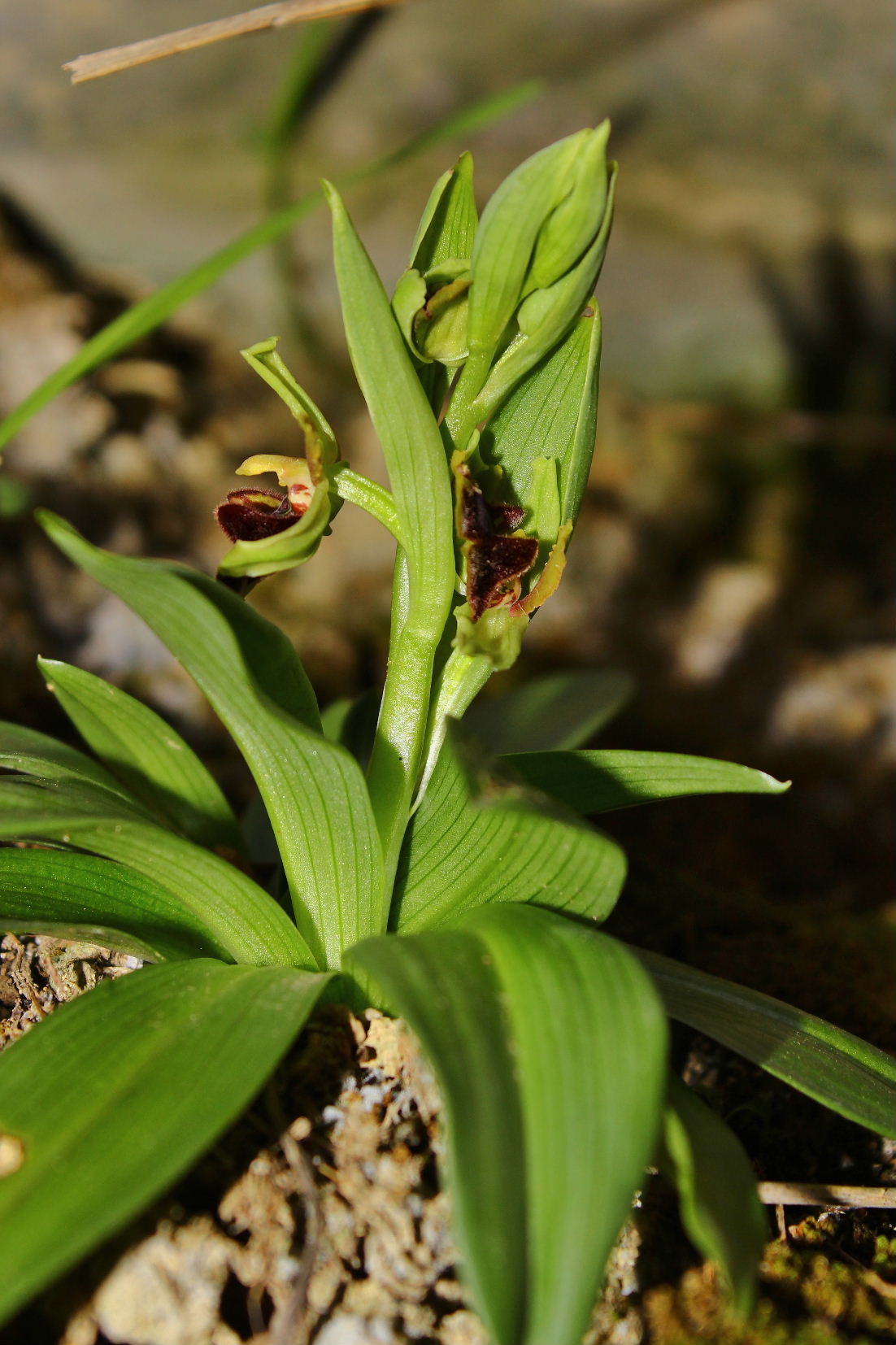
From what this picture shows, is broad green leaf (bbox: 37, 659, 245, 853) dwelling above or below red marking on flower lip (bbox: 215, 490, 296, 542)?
below

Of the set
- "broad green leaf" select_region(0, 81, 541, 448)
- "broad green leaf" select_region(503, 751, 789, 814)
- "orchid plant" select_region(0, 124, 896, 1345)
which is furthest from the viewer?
"broad green leaf" select_region(0, 81, 541, 448)

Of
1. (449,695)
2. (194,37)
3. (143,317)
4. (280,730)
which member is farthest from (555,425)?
(143,317)

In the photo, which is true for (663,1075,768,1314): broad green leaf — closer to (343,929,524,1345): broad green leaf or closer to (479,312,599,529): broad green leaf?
(343,929,524,1345): broad green leaf

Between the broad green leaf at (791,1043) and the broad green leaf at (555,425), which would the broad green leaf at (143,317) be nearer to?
the broad green leaf at (555,425)

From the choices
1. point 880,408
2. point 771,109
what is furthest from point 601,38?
point 880,408

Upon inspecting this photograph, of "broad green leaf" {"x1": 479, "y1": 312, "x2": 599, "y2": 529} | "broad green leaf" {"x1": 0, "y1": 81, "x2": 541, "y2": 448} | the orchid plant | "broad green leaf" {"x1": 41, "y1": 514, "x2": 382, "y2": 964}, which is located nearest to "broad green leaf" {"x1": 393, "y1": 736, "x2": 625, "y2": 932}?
the orchid plant

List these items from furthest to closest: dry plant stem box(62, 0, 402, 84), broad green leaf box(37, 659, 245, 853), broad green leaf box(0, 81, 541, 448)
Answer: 1. broad green leaf box(0, 81, 541, 448)
2. broad green leaf box(37, 659, 245, 853)
3. dry plant stem box(62, 0, 402, 84)

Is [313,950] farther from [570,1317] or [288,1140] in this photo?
[570,1317]
